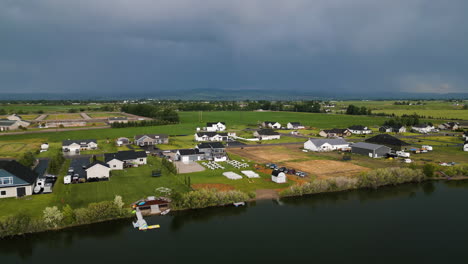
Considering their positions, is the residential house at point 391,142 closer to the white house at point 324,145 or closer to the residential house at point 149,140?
the white house at point 324,145

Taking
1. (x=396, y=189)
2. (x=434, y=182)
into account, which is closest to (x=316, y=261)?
(x=396, y=189)

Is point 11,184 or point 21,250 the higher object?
point 11,184

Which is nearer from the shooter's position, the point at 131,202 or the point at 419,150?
the point at 131,202

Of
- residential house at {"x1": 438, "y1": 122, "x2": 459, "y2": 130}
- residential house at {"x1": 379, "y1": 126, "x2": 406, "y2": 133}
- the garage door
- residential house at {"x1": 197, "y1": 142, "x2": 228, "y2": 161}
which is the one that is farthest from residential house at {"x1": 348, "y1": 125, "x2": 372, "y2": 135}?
the garage door

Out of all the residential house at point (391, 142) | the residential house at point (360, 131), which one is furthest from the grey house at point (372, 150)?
the residential house at point (360, 131)

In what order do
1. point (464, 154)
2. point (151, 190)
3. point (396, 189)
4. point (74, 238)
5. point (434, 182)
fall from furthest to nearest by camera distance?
point (464, 154) → point (434, 182) → point (396, 189) → point (151, 190) → point (74, 238)

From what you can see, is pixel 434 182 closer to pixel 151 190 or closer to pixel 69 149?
pixel 151 190

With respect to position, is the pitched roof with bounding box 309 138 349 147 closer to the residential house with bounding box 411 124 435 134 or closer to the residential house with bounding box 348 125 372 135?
the residential house with bounding box 348 125 372 135
